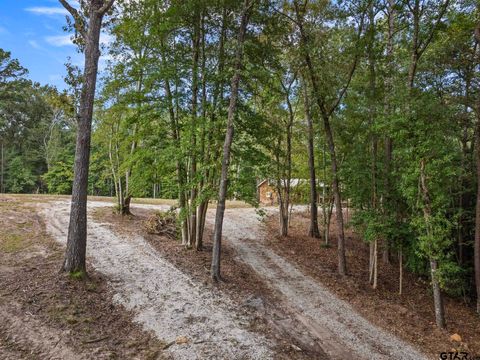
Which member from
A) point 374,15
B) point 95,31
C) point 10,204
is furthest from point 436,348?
point 10,204

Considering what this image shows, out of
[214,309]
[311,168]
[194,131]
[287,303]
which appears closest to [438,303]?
[287,303]

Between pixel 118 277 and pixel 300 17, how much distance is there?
894 cm

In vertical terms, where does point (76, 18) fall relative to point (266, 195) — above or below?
above

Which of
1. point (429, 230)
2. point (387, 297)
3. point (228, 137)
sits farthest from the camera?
point (387, 297)

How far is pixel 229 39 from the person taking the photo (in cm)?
908

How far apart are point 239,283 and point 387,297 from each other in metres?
4.67

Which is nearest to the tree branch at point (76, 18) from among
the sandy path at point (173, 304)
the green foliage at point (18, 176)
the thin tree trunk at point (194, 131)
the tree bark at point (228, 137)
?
the thin tree trunk at point (194, 131)

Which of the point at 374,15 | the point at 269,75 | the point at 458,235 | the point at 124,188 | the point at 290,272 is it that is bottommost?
the point at 290,272

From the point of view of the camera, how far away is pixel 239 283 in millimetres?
8039

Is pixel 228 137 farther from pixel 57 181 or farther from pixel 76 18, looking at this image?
pixel 57 181

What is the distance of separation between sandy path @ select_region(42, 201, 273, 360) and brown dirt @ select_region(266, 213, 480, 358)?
12.4ft

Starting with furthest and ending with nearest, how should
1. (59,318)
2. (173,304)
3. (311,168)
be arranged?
(311,168), (173,304), (59,318)

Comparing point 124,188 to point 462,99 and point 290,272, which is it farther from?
point 462,99

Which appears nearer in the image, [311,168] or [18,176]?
[311,168]
